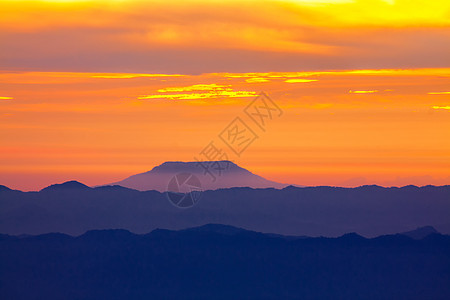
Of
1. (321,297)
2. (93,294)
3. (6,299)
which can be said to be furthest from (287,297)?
(6,299)

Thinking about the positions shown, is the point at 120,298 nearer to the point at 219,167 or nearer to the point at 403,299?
the point at 219,167

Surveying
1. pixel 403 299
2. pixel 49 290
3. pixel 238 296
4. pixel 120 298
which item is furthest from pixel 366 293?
pixel 49 290

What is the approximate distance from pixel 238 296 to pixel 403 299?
42879 millimetres

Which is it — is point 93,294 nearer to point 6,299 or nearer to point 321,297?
point 6,299

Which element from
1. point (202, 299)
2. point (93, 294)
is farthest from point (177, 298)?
point (93, 294)

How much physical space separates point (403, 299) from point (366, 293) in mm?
9813

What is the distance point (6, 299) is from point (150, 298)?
3716 centimetres

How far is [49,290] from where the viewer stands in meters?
199

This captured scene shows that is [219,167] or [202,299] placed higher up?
[219,167]

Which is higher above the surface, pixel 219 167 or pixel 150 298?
pixel 219 167

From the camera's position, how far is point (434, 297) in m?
194

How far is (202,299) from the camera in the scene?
200 m

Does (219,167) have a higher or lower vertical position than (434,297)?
higher

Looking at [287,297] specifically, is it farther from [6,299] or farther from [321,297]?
[6,299]
